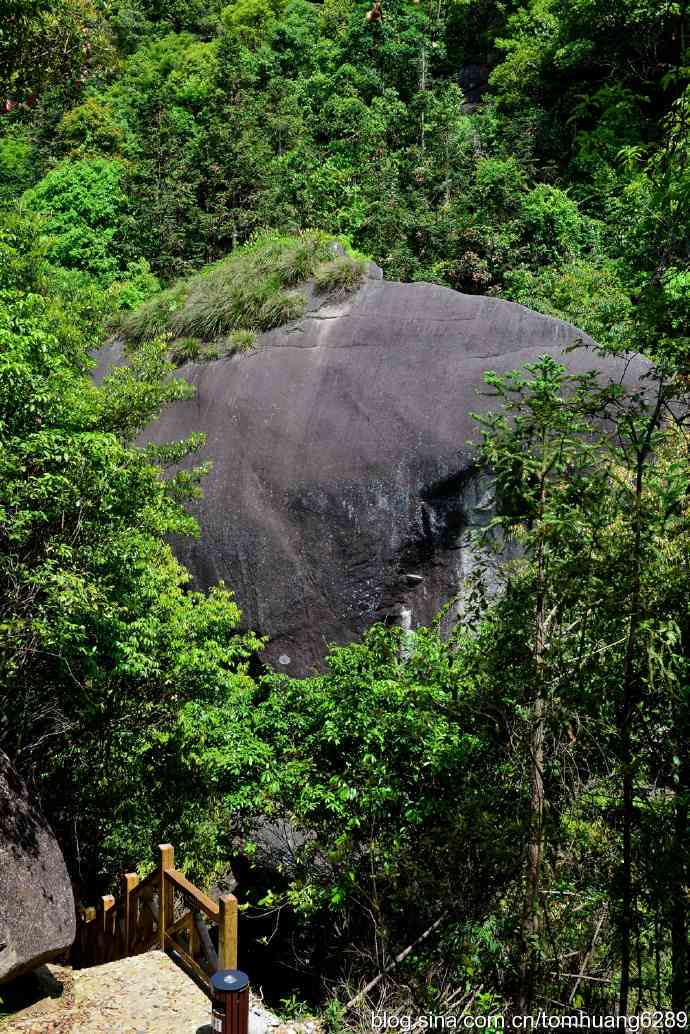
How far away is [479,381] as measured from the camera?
12617 mm

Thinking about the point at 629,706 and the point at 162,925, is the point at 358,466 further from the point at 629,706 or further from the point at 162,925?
the point at 629,706

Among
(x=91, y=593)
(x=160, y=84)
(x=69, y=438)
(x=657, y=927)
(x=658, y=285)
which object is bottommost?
(x=657, y=927)

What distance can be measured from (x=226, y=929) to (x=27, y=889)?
1.66m

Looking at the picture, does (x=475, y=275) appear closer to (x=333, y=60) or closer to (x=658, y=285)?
(x=333, y=60)

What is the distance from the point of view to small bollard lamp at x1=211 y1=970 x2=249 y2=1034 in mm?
5301

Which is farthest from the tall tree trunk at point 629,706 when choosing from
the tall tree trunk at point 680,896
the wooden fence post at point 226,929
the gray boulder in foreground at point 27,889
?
the gray boulder in foreground at point 27,889

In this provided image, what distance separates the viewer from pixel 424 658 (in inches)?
332

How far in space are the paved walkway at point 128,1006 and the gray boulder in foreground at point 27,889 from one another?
0.33 metres

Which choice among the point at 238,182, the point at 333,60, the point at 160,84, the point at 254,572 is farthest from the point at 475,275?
the point at 160,84

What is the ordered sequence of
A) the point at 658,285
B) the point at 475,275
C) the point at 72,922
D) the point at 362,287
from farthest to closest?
the point at 475,275 → the point at 362,287 → the point at 72,922 → the point at 658,285

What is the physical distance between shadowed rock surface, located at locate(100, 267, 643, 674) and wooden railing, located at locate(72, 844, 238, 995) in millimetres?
4797

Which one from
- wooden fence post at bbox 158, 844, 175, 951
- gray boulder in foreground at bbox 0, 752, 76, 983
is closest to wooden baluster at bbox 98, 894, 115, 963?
wooden fence post at bbox 158, 844, 175, 951

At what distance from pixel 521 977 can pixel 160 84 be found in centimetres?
2562

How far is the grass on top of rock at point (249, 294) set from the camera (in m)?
14.4
